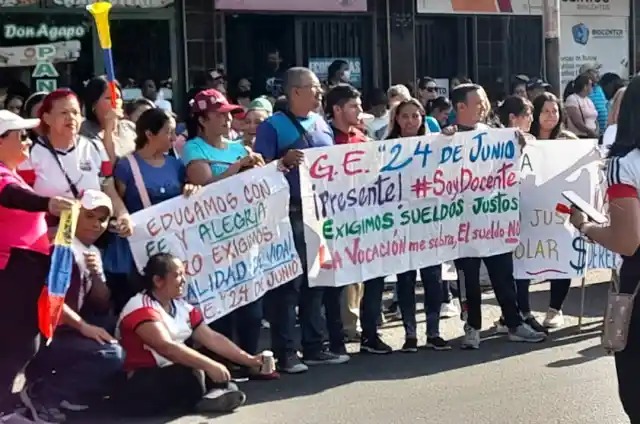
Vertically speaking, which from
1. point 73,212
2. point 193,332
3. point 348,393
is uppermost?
point 73,212

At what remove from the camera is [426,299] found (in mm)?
8062

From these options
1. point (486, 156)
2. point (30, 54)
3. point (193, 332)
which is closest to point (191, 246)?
point (193, 332)

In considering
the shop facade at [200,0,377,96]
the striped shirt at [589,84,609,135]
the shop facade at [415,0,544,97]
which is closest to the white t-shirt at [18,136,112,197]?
the shop facade at [200,0,377,96]

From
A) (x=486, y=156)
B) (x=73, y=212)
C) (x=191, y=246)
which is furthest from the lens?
(x=486, y=156)

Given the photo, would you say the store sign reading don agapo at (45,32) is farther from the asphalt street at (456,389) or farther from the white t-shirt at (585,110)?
the asphalt street at (456,389)

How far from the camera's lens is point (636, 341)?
4246 mm

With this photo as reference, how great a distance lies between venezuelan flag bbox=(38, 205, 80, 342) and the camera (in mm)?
5797

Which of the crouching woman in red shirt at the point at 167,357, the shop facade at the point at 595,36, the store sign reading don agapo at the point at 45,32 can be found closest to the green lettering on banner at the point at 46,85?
the store sign reading don agapo at the point at 45,32

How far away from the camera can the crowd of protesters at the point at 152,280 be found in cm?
600

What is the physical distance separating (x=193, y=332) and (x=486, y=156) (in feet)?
8.89

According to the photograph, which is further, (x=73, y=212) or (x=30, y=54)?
(x=30, y=54)

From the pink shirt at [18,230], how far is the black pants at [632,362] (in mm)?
3081

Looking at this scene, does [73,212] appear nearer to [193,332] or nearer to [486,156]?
[193,332]

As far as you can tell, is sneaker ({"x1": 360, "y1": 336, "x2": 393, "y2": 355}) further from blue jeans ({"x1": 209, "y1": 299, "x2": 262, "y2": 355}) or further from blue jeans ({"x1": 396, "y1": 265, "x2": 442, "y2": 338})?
blue jeans ({"x1": 209, "y1": 299, "x2": 262, "y2": 355})
